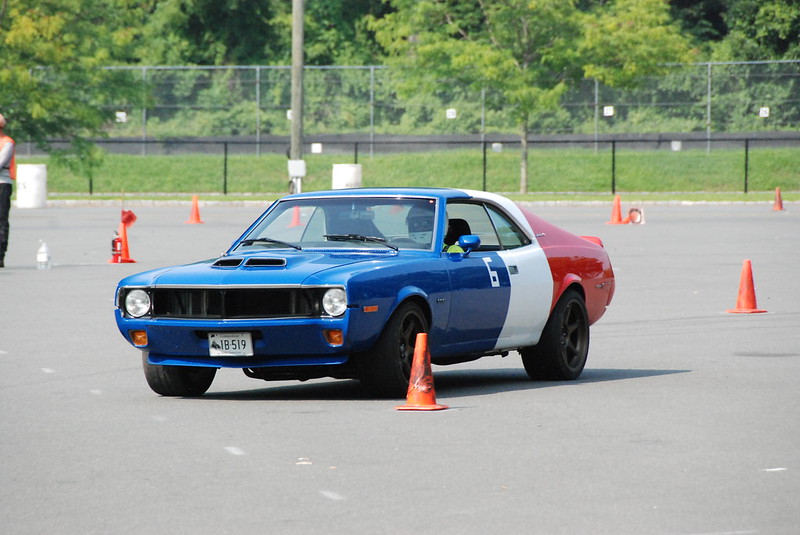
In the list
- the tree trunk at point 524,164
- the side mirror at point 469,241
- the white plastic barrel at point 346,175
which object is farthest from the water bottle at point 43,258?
the tree trunk at point 524,164

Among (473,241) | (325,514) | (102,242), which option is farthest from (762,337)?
(102,242)

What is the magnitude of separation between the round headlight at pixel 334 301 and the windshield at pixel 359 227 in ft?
3.14

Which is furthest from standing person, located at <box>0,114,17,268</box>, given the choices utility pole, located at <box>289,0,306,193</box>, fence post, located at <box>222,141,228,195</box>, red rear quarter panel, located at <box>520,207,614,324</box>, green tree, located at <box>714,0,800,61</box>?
green tree, located at <box>714,0,800,61</box>

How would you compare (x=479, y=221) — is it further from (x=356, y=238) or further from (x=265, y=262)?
(x=265, y=262)

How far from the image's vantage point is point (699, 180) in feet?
172

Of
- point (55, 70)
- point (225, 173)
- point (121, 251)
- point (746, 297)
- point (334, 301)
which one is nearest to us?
point (334, 301)

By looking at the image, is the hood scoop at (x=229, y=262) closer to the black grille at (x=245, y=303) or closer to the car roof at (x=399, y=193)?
the black grille at (x=245, y=303)

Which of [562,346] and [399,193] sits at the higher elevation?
[399,193]

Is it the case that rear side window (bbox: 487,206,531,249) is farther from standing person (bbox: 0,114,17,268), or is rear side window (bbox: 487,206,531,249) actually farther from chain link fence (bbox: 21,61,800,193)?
chain link fence (bbox: 21,61,800,193)

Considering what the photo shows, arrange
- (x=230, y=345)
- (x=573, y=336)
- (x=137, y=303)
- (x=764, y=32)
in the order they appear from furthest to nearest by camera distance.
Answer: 1. (x=764, y=32)
2. (x=573, y=336)
3. (x=137, y=303)
4. (x=230, y=345)

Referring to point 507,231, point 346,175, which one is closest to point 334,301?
point 507,231

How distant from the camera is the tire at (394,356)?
10.3m

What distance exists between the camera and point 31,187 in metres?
43.8

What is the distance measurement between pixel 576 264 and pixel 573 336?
1.78 feet
